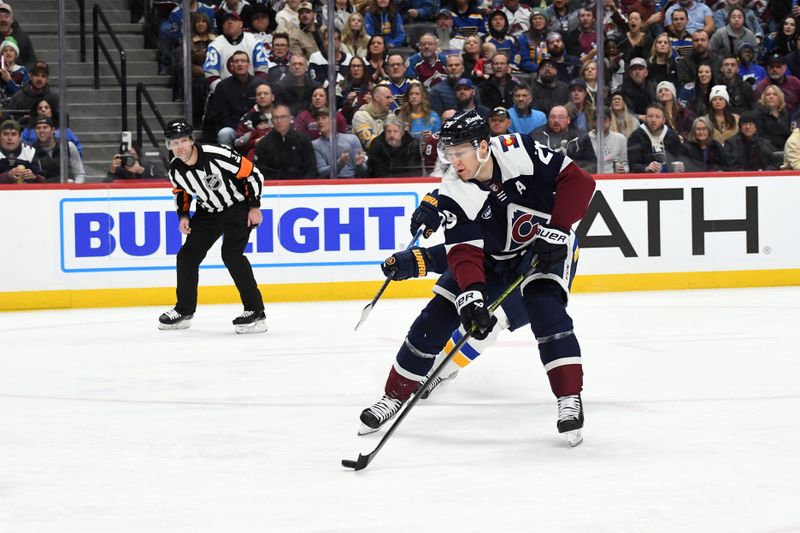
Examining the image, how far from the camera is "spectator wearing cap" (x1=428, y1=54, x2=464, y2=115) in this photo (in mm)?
9047

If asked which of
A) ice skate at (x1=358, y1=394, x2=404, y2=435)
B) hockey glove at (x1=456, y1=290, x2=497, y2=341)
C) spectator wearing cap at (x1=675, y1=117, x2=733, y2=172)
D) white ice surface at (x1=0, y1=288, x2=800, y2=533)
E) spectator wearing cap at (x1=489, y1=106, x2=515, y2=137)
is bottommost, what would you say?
white ice surface at (x1=0, y1=288, x2=800, y2=533)

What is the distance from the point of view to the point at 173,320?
739 cm

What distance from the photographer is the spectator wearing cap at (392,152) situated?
9.02m

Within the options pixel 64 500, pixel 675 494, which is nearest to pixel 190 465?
pixel 64 500

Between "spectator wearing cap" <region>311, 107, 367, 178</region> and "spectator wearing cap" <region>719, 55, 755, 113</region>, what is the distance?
298 centimetres

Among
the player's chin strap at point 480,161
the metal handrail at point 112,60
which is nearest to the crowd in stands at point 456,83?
the metal handrail at point 112,60

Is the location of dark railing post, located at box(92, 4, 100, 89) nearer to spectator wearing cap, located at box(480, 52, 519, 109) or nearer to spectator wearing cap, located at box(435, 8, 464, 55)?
spectator wearing cap, located at box(435, 8, 464, 55)

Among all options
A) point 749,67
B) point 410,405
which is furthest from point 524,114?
point 410,405

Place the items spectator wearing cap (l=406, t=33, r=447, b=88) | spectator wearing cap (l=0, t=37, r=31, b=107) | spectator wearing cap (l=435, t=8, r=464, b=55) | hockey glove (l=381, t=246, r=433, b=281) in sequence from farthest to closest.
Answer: spectator wearing cap (l=435, t=8, r=464, b=55) → spectator wearing cap (l=406, t=33, r=447, b=88) → spectator wearing cap (l=0, t=37, r=31, b=107) → hockey glove (l=381, t=246, r=433, b=281)

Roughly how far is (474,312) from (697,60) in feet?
21.3

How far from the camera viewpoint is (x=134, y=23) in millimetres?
9148

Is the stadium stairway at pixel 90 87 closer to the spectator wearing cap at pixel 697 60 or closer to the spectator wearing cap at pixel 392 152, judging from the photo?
the spectator wearing cap at pixel 392 152

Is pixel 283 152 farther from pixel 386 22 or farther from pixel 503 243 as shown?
pixel 503 243

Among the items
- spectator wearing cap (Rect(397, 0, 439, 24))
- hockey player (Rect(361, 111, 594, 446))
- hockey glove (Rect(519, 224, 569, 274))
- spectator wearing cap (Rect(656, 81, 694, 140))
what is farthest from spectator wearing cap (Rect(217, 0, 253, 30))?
hockey glove (Rect(519, 224, 569, 274))
